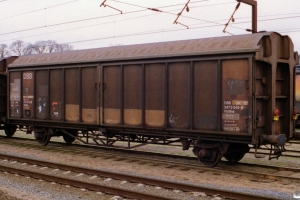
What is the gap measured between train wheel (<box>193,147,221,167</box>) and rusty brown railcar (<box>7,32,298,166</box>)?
27 millimetres

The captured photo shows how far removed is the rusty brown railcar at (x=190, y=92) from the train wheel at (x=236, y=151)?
3 centimetres

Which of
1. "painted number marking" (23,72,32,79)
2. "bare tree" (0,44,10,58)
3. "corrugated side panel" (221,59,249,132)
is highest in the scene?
"bare tree" (0,44,10,58)

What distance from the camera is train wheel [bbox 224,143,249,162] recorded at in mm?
10578

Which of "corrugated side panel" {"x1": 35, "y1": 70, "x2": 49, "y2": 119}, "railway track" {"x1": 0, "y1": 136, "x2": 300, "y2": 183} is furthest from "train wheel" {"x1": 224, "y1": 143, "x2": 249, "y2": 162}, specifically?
"corrugated side panel" {"x1": 35, "y1": 70, "x2": 49, "y2": 119}

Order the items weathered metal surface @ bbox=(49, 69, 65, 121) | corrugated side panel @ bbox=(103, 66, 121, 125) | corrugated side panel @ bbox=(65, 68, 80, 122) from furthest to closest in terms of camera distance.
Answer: weathered metal surface @ bbox=(49, 69, 65, 121) → corrugated side panel @ bbox=(65, 68, 80, 122) → corrugated side panel @ bbox=(103, 66, 121, 125)

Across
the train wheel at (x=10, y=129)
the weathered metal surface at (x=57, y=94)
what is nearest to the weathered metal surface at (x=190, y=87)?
the weathered metal surface at (x=57, y=94)

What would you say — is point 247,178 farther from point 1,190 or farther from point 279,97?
point 1,190

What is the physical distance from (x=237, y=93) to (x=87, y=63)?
5.48 metres

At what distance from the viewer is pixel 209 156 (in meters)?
10.6

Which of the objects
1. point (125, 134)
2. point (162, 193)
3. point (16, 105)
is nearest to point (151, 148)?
point (125, 134)

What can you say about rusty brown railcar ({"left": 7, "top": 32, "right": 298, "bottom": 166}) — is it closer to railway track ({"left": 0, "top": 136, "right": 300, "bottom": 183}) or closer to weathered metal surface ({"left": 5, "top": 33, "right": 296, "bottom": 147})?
weathered metal surface ({"left": 5, "top": 33, "right": 296, "bottom": 147})

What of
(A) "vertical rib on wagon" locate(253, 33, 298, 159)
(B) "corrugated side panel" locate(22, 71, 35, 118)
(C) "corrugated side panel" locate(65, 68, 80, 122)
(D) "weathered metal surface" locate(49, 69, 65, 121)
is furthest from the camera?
(B) "corrugated side panel" locate(22, 71, 35, 118)

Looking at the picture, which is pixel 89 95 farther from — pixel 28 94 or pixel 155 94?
pixel 28 94

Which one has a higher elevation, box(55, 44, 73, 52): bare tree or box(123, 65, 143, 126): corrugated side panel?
box(55, 44, 73, 52): bare tree
